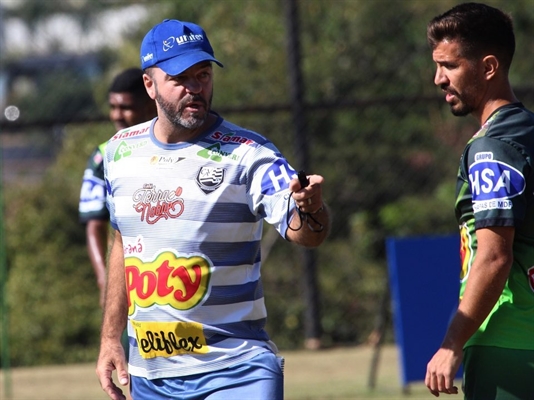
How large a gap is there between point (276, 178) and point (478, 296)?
2.66 feet

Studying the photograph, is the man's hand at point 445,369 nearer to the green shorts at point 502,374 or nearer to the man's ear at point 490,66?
the green shorts at point 502,374

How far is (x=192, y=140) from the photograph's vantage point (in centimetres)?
392

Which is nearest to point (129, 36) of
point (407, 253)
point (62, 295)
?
point (62, 295)

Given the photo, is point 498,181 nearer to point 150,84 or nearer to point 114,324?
point 150,84

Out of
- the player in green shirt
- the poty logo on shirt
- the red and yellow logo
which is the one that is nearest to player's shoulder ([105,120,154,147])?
the poty logo on shirt

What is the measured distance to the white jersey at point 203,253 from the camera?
3768 millimetres

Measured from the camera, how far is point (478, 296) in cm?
342

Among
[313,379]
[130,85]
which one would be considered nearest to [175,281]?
[130,85]

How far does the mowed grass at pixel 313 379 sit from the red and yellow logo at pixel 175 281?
4.67 m

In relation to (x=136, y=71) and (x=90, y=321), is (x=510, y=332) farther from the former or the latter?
(x=90, y=321)

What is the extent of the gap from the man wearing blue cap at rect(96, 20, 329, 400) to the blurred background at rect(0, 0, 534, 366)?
7409 mm

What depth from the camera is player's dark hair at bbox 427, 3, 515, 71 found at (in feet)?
12.0

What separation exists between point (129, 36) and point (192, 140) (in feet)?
29.6

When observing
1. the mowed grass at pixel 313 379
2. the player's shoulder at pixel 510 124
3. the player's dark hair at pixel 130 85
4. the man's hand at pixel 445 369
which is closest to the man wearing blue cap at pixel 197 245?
the man's hand at pixel 445 369
